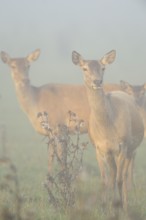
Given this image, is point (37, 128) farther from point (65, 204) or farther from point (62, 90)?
point (65, 204)

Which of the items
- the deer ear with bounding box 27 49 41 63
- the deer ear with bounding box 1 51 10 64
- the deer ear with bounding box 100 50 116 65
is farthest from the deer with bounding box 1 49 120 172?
the deer ear with bounding box 100 50 116 65

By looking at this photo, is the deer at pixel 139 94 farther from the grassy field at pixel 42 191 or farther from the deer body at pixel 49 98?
the grassy field at pixel 42 191

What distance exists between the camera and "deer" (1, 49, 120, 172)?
37.8 feet

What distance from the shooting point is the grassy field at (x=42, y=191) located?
2.39 meters

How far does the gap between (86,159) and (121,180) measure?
8119mm

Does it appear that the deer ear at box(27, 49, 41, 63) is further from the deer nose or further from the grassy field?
the deer nose

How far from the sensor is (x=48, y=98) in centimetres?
1191

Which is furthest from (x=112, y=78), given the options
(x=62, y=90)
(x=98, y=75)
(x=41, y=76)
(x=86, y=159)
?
(x=98, y=75)

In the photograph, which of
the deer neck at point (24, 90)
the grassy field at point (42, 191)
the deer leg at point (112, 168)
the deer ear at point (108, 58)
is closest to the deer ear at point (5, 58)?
the deer neck at point (24, 90)

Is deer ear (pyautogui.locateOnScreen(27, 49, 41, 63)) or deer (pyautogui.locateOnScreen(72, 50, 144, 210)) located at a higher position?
deer ear (pyautogui.locateOnScreen(27, 49, 41, 63))

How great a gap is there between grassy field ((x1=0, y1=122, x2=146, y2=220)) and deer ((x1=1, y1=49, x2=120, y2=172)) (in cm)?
99

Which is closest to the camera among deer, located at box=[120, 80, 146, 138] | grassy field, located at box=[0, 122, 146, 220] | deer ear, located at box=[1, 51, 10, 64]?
grassy field, located at box=[0, 122, 146, 220]

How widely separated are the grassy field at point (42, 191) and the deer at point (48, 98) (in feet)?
3.26

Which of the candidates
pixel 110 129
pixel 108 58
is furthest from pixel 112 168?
pixel 108 58
